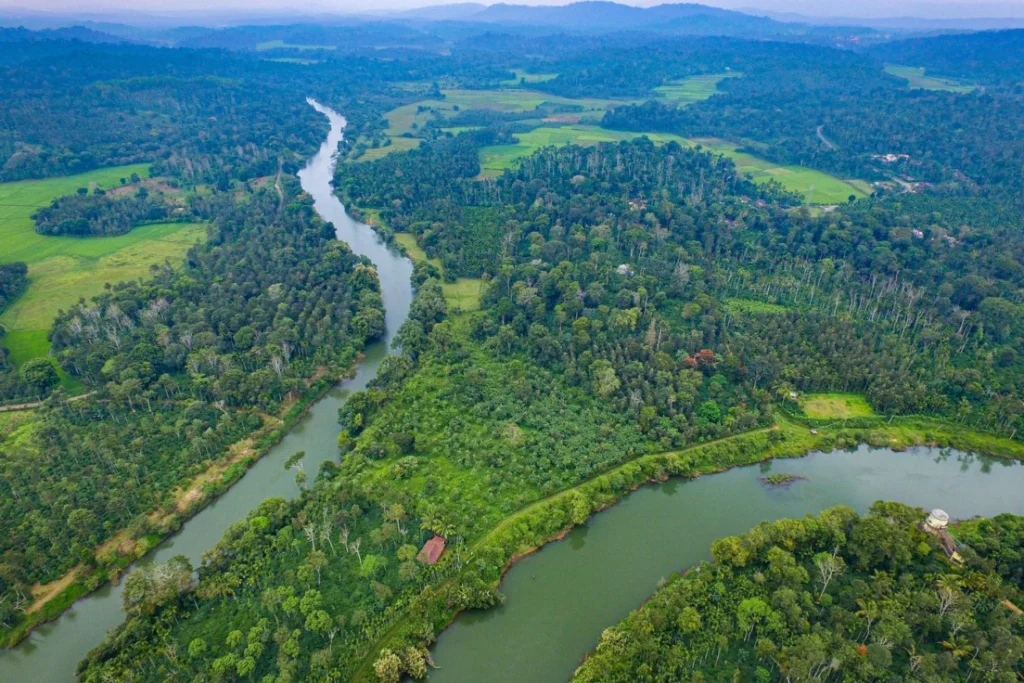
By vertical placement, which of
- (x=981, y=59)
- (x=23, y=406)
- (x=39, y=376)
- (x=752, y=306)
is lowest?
(x=752, y=306)

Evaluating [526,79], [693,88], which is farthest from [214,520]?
[526,79]

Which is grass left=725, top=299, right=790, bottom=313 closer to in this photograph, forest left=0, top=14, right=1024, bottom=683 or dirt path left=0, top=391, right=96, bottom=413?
forest left=0, top=14, right=1024, bottom=683

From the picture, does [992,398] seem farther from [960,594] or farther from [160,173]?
[160,173]

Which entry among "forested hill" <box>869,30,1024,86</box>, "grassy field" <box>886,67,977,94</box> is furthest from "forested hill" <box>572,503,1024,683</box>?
"forested hill" <box>869,30,1024,86</box>

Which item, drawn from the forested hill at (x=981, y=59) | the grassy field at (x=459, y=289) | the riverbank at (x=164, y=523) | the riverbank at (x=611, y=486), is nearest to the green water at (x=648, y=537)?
the riverbank at (x=611, y=486)

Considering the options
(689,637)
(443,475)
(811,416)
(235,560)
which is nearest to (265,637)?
(235,560)

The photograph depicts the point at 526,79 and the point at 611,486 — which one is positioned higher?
the point at 526,79

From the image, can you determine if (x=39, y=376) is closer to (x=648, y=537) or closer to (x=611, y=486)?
Answer: (x=611, y=486)
